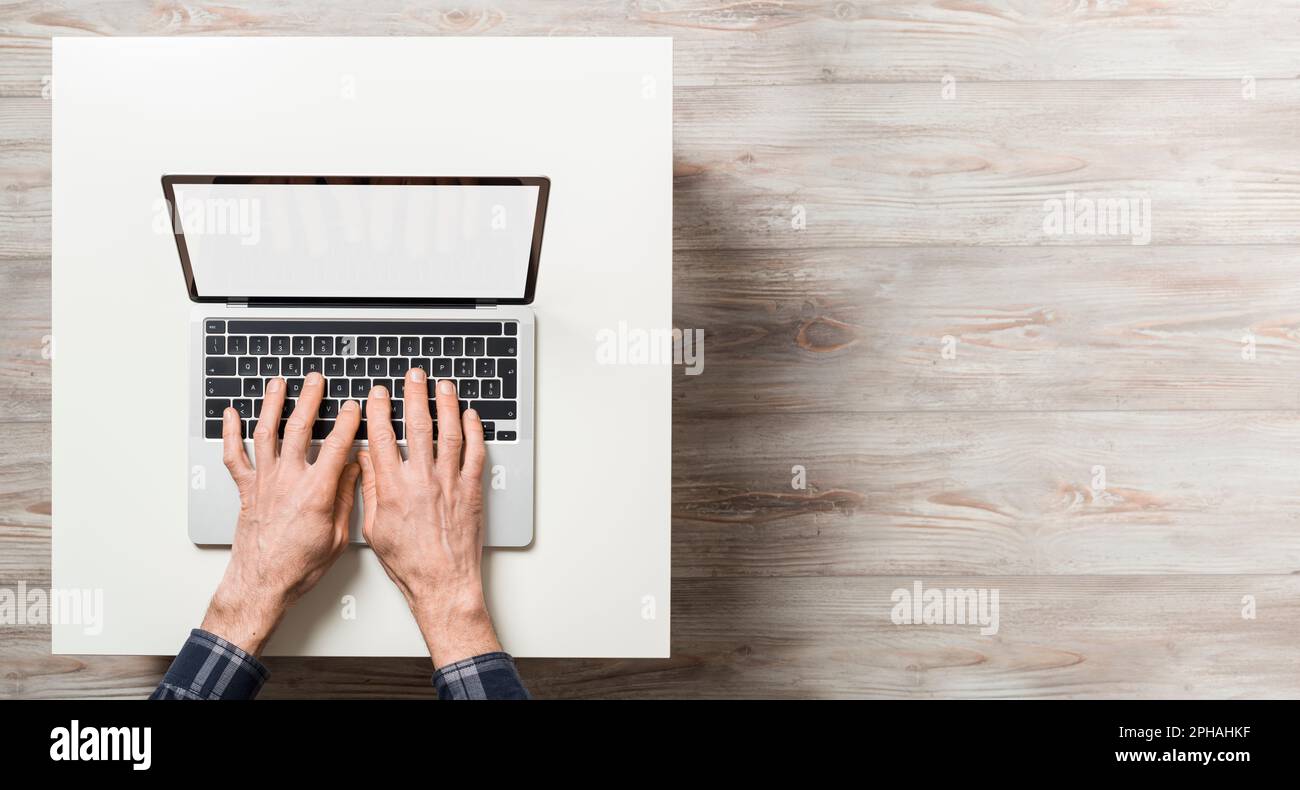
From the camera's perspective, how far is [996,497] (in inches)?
42.8

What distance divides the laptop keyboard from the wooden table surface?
1.30 ft

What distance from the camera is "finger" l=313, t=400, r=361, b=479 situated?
71 centimetres

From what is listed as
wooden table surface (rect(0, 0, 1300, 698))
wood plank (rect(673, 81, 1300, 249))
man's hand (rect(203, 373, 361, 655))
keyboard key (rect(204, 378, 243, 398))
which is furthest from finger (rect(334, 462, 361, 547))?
wood plank (rect(673, 81, 1300, 249))

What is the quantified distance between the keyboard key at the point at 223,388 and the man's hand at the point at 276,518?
2 cm

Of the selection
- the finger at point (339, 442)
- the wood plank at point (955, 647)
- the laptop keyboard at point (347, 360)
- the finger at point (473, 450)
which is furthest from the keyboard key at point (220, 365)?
the wood plank at point (955, 647)

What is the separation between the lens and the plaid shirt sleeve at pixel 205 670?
27.8 inches

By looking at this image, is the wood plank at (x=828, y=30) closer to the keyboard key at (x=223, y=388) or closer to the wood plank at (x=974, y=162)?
the wood plank at (x=974, y=162)

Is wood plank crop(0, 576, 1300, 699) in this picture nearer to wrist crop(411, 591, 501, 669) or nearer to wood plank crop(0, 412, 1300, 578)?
wood plank crop(0, 412, 1300, 578)

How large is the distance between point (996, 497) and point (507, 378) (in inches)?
27.8

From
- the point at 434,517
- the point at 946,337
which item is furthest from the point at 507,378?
the point at 946,337

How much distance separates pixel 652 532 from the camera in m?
0.75

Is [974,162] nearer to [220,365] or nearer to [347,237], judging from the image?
[347,237]

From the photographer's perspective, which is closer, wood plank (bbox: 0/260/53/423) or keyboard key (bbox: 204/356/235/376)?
keyboard key (bbox: 204/356/235/376)
